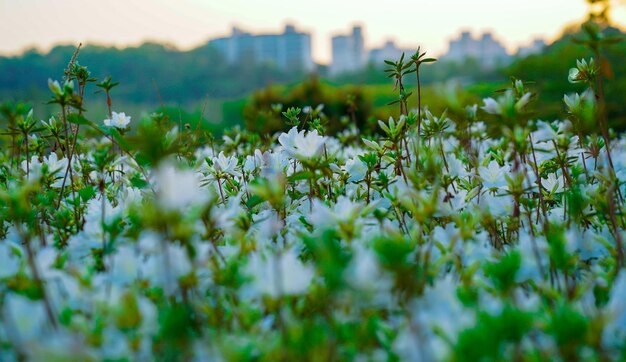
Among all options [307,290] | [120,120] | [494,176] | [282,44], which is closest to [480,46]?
[282,44]

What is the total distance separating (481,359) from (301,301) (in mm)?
363

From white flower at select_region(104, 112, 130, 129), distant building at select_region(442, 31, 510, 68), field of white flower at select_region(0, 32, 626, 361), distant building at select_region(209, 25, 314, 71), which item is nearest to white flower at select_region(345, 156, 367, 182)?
field of white flower at select_region(0, 32, 626, 361)

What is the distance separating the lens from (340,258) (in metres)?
0.80

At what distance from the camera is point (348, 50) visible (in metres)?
135

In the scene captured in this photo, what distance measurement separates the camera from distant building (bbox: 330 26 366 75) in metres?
132

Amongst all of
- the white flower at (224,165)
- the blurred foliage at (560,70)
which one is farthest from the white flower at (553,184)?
the blurred foliage at (560,70)

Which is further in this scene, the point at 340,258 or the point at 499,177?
the point at 499,177

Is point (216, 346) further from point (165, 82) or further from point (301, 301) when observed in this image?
point (165, 82)

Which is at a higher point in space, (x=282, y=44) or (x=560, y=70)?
(x=282, y=44)

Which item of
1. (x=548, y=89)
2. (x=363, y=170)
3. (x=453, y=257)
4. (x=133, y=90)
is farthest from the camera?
(x=133, y=90)

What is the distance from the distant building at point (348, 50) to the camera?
132m

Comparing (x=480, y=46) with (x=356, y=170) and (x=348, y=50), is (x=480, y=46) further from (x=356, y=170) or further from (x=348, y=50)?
(x=356, y=170)

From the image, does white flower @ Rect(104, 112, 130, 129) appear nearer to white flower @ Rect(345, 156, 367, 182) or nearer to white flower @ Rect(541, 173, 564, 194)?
white flower @ Rect(345, 156, 367, 182)

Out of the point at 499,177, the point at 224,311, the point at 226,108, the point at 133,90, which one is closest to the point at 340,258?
the point at 224,311
